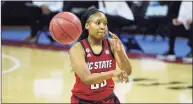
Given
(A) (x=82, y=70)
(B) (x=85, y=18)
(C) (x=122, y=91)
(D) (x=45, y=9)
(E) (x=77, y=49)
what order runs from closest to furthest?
(A) (x=82, y=70) → (E) (x=77, y=49) → (B) (x=85, y=18) → (C) (x=122, y=91) → (D) (x=45, y=9)

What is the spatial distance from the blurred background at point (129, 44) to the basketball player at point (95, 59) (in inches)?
116

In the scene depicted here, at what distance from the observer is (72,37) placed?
13.1 feet

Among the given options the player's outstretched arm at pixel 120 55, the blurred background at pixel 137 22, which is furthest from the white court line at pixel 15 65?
the player's outstretched arm at pixel 120 55

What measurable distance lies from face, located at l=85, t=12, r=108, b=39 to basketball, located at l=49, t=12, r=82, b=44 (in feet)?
1.39

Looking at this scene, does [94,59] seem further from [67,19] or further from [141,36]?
[141,36]

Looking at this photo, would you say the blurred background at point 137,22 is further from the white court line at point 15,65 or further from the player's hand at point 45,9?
the white court line at point 15,65

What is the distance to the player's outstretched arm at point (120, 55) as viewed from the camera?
3424mm

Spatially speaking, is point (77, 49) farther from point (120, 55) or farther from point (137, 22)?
point (137, 22)

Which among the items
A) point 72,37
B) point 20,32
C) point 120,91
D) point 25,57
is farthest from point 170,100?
point 20,32

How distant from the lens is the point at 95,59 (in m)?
3.61

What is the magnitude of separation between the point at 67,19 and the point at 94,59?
63 cm

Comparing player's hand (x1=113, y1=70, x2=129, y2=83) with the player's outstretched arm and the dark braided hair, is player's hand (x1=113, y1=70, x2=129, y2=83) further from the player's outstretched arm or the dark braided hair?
the dark braided hair

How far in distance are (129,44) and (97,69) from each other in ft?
22.5

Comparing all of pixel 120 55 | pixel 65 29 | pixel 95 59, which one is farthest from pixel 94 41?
pixel 65 29
